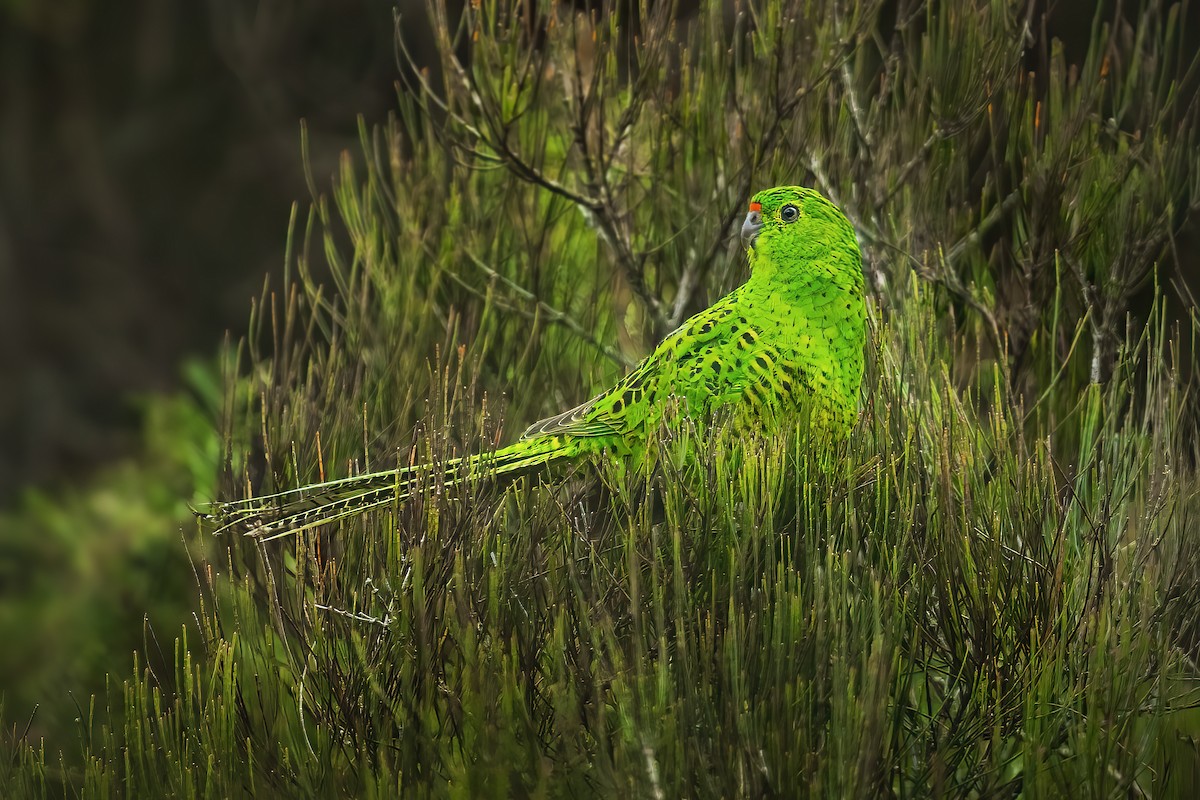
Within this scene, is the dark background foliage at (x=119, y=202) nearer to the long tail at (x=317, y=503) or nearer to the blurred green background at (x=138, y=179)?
the blurred green background at (x=138, y=179)

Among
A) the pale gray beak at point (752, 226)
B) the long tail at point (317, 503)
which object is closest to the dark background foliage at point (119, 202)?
the pale gray beak at point (752, 226)

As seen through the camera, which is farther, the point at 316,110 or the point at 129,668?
the point at 316,110

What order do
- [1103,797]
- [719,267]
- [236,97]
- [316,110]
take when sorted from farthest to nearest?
[236,97]
[316,110]
[719,267]
[1103,797]

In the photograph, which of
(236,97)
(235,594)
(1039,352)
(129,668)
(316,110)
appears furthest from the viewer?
(236,97)

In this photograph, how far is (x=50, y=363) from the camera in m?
10.8

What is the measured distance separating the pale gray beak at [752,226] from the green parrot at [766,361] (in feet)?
0.15

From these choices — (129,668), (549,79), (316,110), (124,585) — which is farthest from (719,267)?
(316,110)

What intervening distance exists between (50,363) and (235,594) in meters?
9.09

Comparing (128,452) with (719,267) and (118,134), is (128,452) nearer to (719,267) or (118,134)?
(118,134)

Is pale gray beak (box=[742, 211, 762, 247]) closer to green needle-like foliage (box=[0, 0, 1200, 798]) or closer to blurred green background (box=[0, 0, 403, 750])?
green needle-like foliage (box=[0, 0, 1200, 798])

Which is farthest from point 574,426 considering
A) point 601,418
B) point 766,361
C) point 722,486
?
point 722,486

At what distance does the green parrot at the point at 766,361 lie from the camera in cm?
320

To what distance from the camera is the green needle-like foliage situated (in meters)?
2.31

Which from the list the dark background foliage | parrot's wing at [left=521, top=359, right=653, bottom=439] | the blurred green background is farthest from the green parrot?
the dark background foliage
